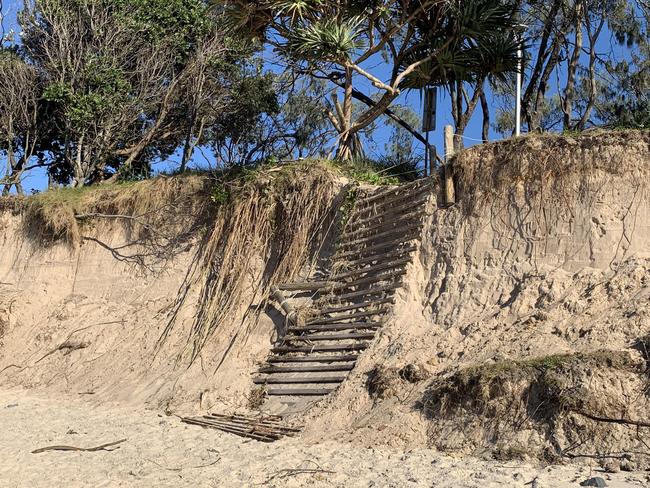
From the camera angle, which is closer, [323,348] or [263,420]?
[263,420]

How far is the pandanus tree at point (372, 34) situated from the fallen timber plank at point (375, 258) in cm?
293

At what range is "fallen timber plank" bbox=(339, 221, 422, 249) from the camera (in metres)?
11.3

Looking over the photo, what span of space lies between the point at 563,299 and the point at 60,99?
12.4 metres

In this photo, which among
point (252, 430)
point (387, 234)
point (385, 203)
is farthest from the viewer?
point (385, 203)

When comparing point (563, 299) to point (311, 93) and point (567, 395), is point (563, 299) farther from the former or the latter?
point (311, 93)

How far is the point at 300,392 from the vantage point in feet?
34.1

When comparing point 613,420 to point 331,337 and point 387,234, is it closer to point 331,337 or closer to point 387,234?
point 331,337

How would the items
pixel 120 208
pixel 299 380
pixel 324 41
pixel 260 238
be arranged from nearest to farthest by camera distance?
→ pixel 299 380, pixel 324 41, pixel 260 238, pixel 120 208

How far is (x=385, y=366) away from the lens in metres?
9.74

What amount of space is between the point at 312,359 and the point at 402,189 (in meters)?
2.84

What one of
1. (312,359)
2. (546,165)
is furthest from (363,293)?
(546,165)

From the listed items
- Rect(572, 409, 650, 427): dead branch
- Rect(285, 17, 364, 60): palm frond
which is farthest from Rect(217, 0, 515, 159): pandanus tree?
Rect(572, 409, 650, 427): dead branch

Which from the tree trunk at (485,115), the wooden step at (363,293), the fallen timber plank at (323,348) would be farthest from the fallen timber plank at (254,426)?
the tree trunk at (485,115)

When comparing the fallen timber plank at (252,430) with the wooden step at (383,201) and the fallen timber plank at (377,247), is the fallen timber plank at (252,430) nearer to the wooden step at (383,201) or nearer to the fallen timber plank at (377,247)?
the fallen timber plank at (377,247)
